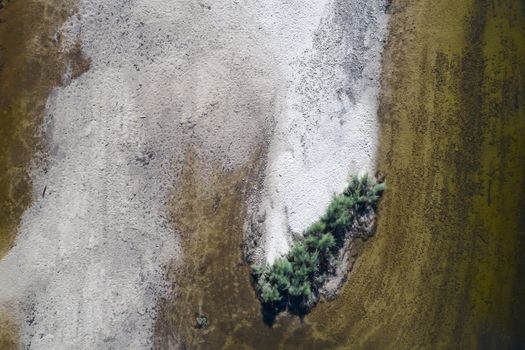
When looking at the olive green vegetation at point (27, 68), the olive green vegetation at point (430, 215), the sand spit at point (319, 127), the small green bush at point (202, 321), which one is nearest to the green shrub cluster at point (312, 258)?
the sand spit at point (319, 127)

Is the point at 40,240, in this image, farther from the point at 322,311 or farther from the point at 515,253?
the point at 515,253

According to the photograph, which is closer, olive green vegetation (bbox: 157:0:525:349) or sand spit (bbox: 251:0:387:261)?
olive green vegetation (bbox: 157:0:525:349)

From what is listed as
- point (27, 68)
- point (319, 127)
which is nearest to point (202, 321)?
point (319, 127)

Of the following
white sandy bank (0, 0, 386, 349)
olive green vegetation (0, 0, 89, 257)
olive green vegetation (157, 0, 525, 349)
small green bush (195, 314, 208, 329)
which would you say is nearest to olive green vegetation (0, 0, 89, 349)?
olive green vegetation (0, 0, 89, 257)

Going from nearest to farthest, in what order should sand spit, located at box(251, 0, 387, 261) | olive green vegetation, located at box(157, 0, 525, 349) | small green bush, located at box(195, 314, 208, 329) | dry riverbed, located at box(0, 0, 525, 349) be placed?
dry riverbed, located at box(0, 0, 525, 349) → small green bush, located at box(195, 314, 208, 329) → olive green vegetation, located at box(157, 0, 525, 349) → sand spit, located at box(251, 0, 387, 261)

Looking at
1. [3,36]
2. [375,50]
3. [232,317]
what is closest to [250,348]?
[232,317]

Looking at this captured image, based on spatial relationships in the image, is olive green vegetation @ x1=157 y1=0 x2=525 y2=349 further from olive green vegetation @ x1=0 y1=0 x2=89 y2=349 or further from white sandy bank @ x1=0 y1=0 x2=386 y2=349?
olive green vegetation @ x1=0 y1=0 x2=89 y2=349

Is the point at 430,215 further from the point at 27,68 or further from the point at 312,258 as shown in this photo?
the point at 27,68
